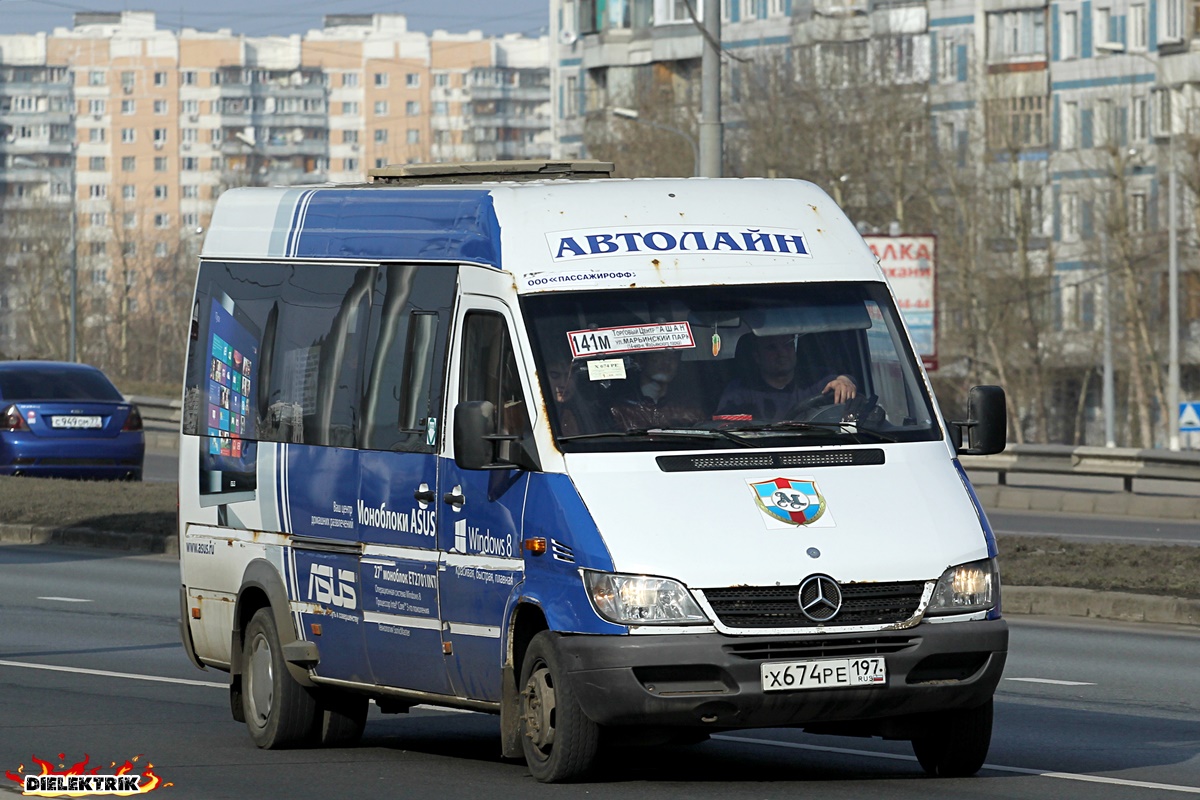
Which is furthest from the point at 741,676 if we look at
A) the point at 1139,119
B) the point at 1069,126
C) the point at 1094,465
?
the point at 1069,126

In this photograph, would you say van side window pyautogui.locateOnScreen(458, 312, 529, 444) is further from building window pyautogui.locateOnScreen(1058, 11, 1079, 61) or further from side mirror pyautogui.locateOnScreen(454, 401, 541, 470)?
building window pyautogui.locateOnScreen(1058, 11, 1079, 61)

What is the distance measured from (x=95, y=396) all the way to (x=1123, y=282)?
38.0 metres

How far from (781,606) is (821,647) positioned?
198mm

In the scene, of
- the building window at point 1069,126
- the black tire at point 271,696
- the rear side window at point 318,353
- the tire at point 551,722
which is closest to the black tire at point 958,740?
the tire at point 551,722

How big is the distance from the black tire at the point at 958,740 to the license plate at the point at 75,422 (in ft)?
71.9

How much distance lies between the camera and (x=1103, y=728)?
11.3 metres

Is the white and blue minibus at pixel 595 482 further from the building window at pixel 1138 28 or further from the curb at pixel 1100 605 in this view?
the building window at pixel 1138 28

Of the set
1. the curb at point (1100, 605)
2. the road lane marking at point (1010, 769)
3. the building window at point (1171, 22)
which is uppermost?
the building window at point (1171, 22)

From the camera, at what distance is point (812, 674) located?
860 centimetres

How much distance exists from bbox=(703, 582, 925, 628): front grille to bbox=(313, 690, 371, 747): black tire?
9.01 feet

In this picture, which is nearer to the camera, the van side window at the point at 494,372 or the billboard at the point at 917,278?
the van side window at the point at 494,372

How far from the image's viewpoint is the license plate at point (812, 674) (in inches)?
338

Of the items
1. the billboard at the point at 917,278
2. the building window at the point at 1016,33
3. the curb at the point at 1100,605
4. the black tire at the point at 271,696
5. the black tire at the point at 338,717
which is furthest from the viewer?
the building window at the point at 1016,33

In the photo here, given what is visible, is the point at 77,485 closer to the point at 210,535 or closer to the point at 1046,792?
the point at 210,535
